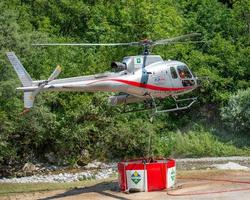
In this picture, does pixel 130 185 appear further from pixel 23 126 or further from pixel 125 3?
pixel 125 3

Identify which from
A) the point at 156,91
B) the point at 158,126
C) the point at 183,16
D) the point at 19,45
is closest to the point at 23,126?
the point at 19,45

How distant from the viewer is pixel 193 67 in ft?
129

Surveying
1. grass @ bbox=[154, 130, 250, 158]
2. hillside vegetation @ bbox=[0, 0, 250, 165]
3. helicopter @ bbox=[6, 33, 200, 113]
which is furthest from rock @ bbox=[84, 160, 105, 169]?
helicopter @ bbox=[6, 33, 200, 113]

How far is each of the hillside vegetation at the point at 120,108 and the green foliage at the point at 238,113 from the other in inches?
2.5

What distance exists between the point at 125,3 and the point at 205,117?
38.0 ft

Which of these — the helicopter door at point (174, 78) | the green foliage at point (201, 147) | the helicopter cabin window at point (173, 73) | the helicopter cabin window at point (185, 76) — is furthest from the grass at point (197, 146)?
the helicopter cabin window at point (173, 73)

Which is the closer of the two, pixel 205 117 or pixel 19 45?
pixel 19 45

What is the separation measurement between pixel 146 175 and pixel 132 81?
3.33m

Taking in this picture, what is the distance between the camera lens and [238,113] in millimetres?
34531

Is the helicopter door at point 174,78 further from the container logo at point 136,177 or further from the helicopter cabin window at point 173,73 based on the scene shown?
the container logo at point 136,177

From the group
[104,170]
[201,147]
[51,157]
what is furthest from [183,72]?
[51,157]

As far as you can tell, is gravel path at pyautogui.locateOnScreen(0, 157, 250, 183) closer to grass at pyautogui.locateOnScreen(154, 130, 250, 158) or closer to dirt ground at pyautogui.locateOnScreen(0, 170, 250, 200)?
grass at pyautogui.locateOnScreen(154, 130, 250, 158)

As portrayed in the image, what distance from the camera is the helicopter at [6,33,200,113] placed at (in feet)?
63.6

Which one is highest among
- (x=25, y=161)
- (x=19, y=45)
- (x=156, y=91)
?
(x=19, y=45)
